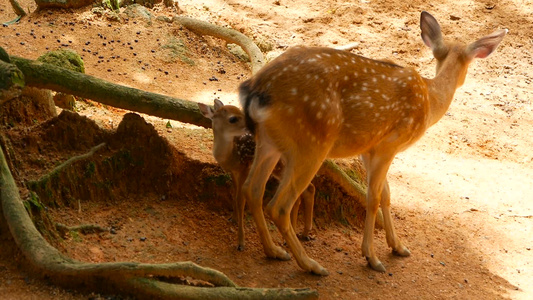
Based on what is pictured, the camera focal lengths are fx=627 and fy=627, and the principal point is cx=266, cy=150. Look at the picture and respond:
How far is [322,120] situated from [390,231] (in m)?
1.70

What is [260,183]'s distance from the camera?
548 centimetres

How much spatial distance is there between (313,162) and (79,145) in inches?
82.2

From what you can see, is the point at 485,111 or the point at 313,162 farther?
the point at 485,111

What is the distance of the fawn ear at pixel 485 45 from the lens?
6.79 meters

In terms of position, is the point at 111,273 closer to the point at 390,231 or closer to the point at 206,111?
the point at 206,111

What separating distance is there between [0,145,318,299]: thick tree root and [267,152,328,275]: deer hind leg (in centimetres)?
124

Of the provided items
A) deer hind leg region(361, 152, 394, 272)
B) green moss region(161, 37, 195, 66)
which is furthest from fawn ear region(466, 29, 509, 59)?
green moss region(161, 37, 195, 66)

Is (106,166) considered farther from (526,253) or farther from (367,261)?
(526,253)

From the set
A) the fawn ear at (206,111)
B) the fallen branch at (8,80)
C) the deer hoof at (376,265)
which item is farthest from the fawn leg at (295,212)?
the fallen branch at (8,80)

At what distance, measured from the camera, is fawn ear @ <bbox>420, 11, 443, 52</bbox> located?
23.3ft

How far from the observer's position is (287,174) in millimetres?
5359

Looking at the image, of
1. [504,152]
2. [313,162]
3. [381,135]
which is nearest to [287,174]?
[313,162]

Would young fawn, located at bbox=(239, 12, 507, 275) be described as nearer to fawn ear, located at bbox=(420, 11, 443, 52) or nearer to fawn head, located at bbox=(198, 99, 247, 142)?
fawn head, located at bbox=(198, 99, 247, 142)

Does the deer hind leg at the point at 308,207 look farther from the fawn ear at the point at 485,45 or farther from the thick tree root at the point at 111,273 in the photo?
the fawn ear at the point at 485,45
